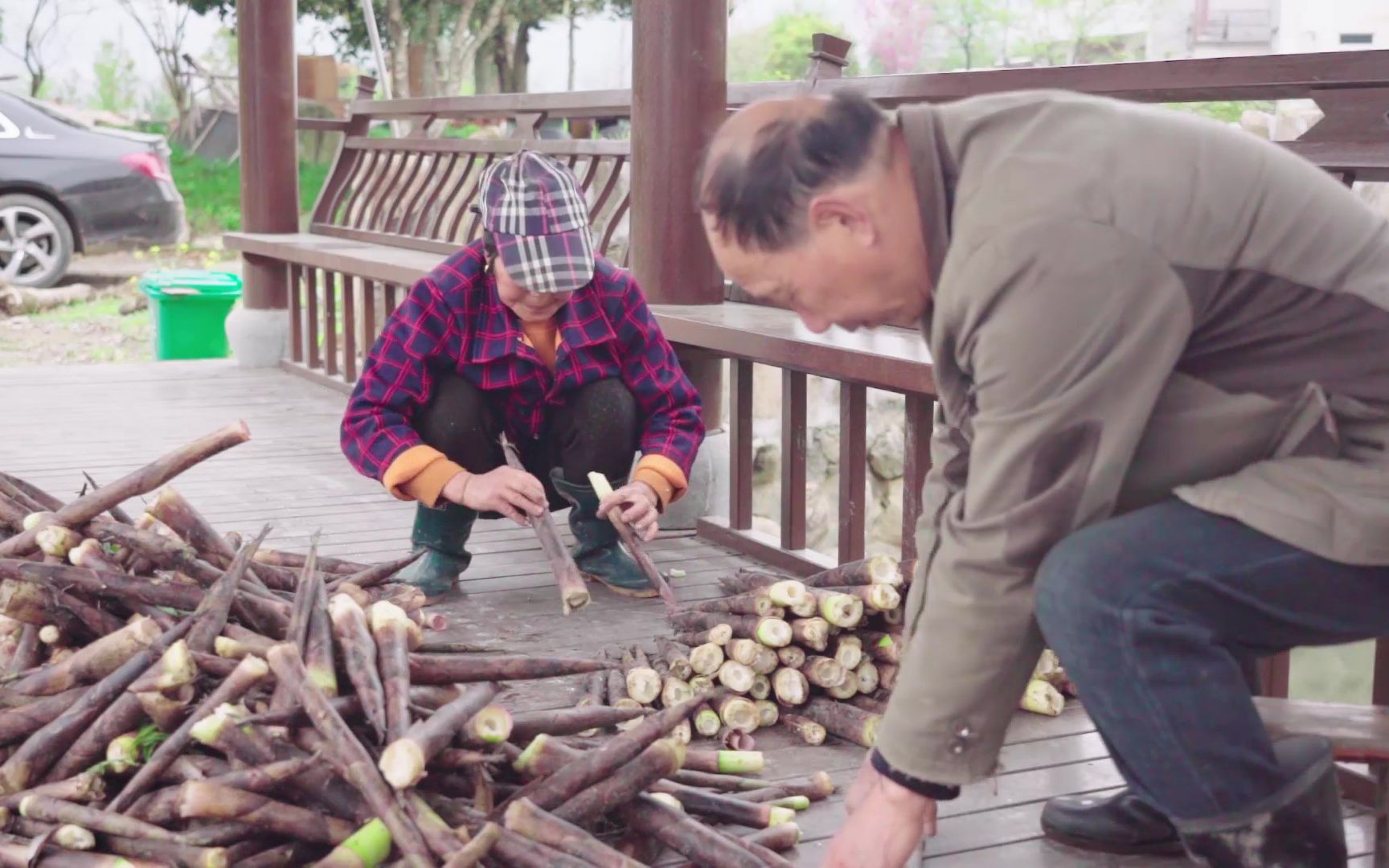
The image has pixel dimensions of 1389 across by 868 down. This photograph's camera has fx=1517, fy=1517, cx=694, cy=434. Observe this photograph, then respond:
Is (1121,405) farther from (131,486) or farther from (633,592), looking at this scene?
(633,592)

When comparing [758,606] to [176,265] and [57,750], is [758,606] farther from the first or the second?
[176,265]

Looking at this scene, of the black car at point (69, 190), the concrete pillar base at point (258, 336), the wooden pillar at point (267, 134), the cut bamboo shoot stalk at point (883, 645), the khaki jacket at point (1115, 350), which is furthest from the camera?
the black car at point (69, 190)

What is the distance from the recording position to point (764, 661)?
3.18m

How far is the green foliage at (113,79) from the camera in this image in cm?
1927

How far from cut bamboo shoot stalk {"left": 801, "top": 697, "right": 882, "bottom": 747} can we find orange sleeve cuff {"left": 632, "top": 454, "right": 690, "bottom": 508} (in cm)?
81

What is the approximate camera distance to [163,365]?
830cm

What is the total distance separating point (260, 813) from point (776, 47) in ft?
54.1

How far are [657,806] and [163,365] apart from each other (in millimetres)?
6576

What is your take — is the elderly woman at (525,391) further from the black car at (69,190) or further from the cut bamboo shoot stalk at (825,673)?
the black car at (69,190)

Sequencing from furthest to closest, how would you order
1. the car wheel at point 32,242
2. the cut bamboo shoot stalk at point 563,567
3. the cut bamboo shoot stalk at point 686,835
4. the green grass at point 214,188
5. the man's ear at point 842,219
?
1. the green grass at point 214,188
2. the car wheel at point 32,242
3. the cut bamboo shoot stalk at point 563,567
4. the cut bamboo shoot stalk at point 686,835
5. the man's ear at point 842,219

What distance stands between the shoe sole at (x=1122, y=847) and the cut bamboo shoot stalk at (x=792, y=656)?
0.77m

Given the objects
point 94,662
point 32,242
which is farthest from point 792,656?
point 32,242

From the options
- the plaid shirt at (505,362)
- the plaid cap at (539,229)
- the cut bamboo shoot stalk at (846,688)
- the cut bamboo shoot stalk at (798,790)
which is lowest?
the cut bamboo shoot stalk at (798,790)

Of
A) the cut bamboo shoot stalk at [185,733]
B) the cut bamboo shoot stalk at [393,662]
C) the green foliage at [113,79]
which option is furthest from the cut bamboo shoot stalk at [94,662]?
the green foliage at [113,79]
